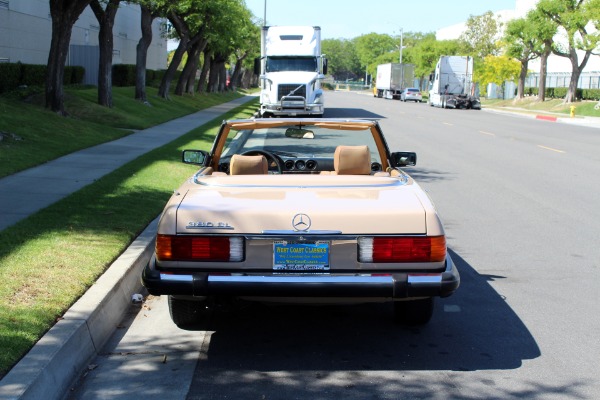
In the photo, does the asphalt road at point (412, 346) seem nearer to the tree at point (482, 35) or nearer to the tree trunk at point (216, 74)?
the tree trunk at point (216, 74)

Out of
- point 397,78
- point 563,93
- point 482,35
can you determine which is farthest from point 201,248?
point 482,35

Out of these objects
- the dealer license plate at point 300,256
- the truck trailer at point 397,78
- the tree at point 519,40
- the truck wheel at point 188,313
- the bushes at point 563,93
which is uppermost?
the tree at point 519,40

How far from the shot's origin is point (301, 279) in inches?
190

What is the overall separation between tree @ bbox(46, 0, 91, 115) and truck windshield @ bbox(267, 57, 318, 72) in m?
12.0

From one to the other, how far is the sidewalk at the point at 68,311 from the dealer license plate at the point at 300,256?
53.8 inches

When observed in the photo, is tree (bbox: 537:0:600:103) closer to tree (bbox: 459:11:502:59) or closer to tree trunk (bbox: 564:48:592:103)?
tree trunk (bbox: 564:48:592:103)

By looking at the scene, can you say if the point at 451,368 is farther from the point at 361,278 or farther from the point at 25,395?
the point at 25,395

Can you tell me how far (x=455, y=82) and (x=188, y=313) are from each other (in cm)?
5769

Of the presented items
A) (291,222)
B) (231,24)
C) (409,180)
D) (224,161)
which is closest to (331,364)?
(291,222)

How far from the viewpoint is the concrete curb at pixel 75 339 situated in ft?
13.8

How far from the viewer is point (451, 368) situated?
16.6 ft

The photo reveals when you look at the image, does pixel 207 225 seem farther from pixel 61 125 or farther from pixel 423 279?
pixel 61 125

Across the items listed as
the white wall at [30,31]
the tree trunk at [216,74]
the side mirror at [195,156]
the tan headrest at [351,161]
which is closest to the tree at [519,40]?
the tree trunk at [216,74]

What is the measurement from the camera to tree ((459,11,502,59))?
80.0 m
